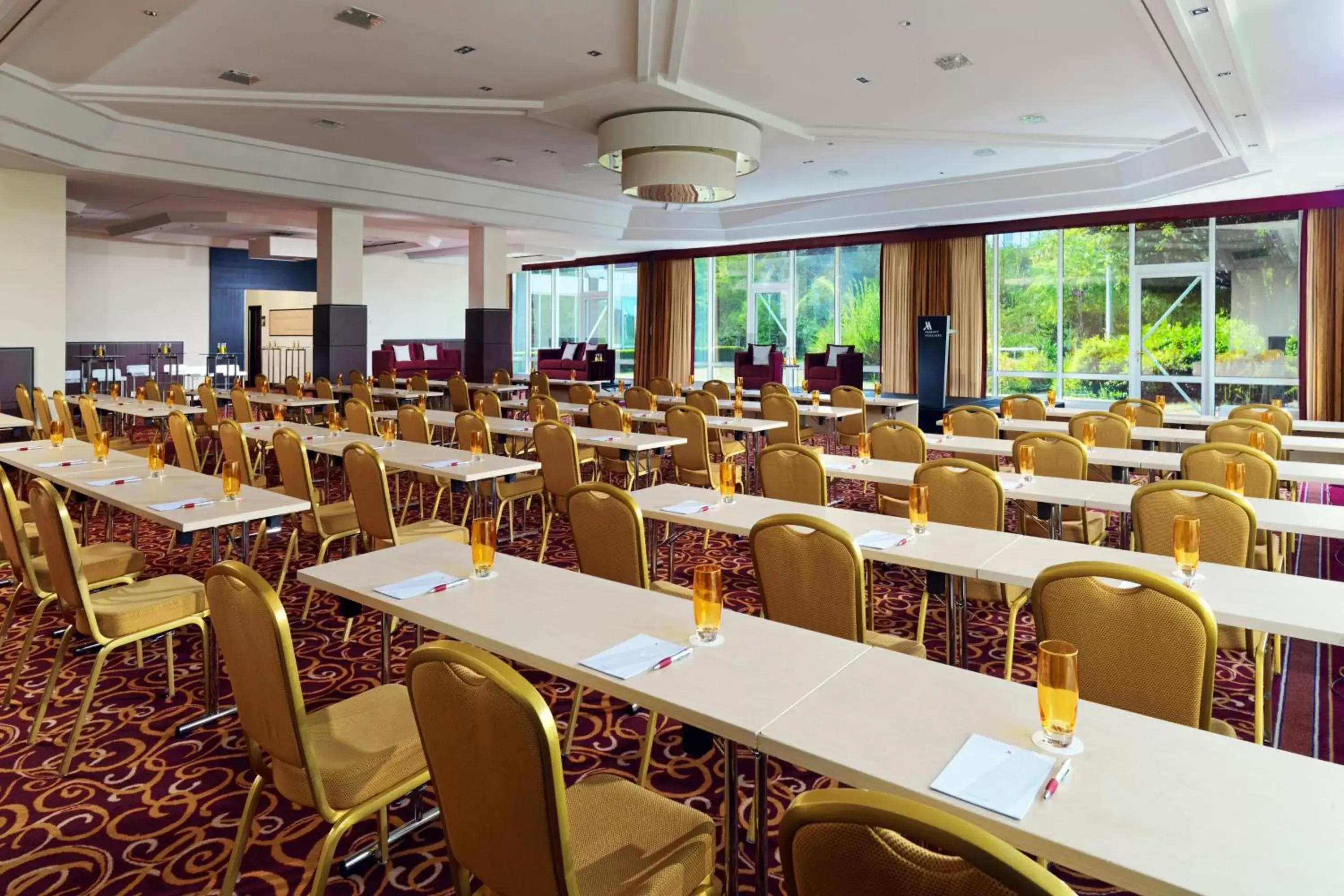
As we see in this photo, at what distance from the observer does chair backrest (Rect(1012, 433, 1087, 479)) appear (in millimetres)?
4938

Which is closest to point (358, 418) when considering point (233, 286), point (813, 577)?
point (813, 577)

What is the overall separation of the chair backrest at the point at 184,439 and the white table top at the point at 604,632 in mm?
3674

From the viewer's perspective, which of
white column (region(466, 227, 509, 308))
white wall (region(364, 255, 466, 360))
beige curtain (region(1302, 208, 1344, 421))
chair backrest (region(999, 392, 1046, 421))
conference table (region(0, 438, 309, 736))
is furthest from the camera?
white wall (region(364, 255, 466, 360))

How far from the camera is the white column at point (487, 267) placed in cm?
1539

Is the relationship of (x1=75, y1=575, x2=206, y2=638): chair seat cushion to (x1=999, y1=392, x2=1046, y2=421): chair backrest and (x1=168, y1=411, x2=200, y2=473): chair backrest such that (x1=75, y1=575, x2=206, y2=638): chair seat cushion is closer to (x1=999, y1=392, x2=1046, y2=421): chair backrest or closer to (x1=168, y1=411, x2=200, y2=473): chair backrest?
(x1=168, y1=411, x2=200, y2=473): chair backrest

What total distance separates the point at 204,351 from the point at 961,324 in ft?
53.6

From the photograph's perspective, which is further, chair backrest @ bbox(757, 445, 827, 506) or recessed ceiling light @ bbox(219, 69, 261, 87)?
recessed ceiling light @ bbox(219, 69, 261, 87)

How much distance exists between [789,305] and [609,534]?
15.2 metres

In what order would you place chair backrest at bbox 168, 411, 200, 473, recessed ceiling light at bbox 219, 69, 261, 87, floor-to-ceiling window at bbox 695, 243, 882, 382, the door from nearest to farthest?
chair backrest at bbox 168, 411, 200, 473 < recessed ceiling light at bbox 219, 69, 261, 87 < the door < floor-to-ceiling window at bbox 695, 243, 882, 382

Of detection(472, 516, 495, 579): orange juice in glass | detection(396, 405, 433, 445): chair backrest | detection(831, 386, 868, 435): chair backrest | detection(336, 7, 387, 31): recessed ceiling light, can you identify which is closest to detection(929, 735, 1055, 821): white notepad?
detection(472, 516, 495, 579): orange juice in glass

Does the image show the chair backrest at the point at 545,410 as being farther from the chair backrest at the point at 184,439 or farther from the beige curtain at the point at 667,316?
the beige curtain at the point at 667,316

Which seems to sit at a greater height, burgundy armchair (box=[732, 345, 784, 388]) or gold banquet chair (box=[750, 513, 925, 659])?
burgundy armchair (box=[732, 345, 784, 388])

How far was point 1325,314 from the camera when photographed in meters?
12.1

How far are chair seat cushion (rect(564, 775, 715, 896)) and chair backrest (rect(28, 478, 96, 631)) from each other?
2.14 metres
